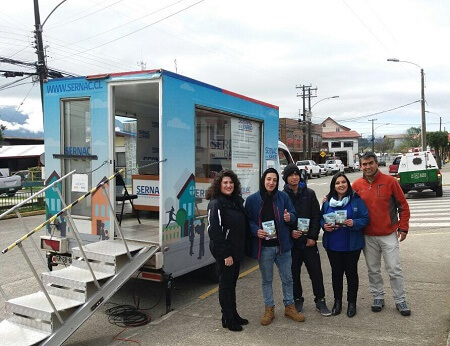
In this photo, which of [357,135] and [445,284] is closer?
[445,284]

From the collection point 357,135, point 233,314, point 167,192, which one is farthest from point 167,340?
point 357,135

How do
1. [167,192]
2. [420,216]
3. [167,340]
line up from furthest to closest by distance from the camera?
[420,216]
[167,192]
[167,340]

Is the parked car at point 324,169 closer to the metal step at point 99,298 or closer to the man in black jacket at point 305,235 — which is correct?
the man in black jacket at point 305,235

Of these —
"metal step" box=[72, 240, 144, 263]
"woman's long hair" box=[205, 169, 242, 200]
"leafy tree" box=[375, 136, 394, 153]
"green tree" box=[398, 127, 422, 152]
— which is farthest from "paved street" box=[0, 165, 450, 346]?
"leafy tree" box=[375, 136, 394, 153]

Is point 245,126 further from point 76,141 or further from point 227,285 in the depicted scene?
point 227,285

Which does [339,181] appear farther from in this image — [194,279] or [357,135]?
[357,135]

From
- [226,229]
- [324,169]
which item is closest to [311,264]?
[226,229]

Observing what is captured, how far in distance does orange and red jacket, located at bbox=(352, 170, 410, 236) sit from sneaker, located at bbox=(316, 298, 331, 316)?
0.93 m

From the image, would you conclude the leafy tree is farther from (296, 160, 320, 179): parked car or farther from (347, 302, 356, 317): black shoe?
(347, 302, 356, 317): black shoe

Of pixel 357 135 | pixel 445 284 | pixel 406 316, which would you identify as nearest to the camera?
pixel 406 316

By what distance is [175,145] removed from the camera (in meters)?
5.01

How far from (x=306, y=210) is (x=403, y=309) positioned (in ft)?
4.92

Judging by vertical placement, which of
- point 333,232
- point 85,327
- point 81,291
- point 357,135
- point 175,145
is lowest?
point 85,327

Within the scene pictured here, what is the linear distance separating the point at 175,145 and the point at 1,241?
7.31m
